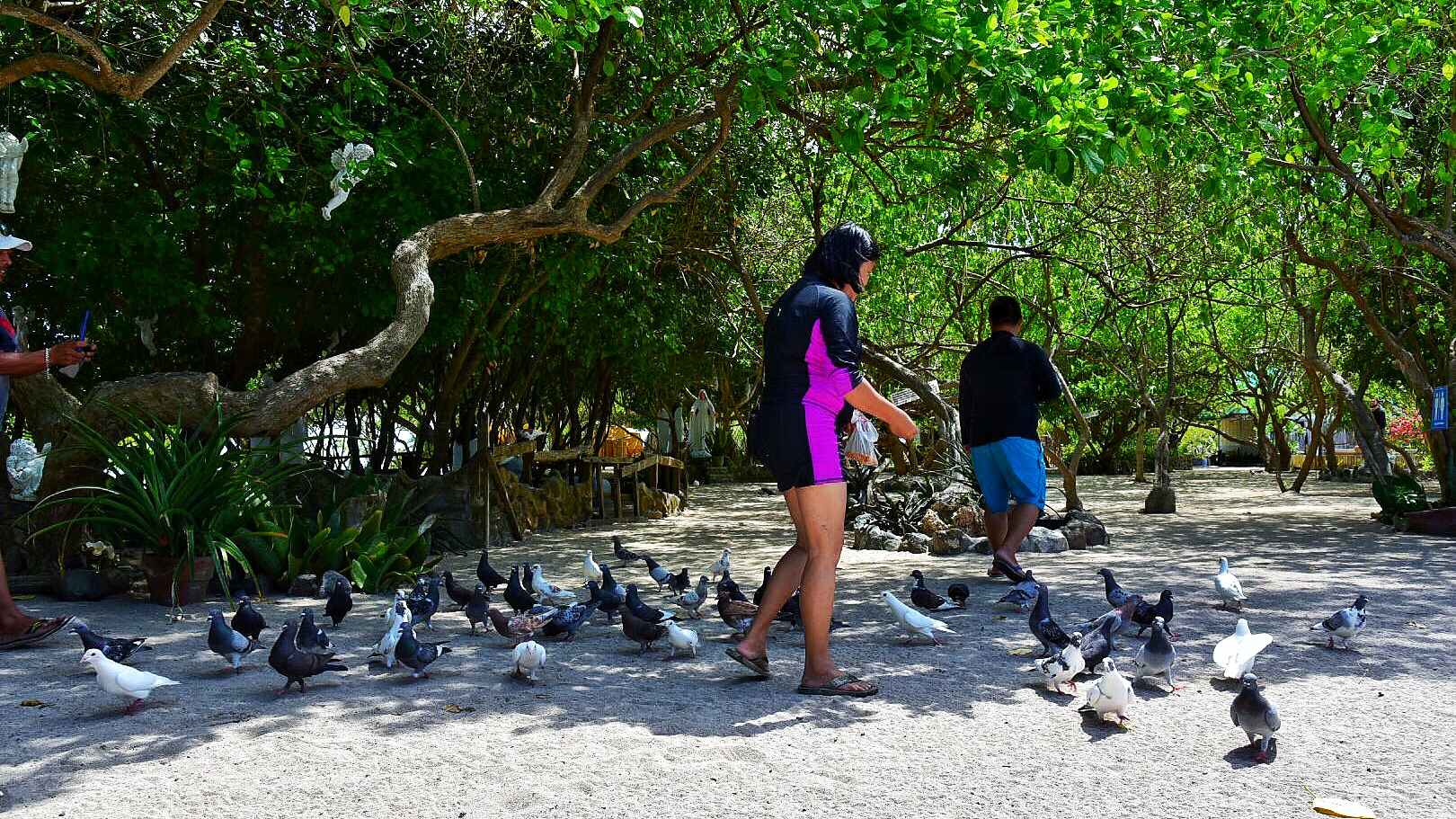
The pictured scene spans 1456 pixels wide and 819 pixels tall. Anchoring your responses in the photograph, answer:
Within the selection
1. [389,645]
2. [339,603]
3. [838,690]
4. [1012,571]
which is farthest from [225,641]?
[1012,571]

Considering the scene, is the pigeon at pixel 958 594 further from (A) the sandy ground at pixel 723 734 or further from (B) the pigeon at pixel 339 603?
(B) the pigeon at pixel 339 603

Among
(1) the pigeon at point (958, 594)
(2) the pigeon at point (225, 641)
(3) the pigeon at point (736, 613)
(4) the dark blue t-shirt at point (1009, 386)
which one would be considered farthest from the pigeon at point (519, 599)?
(4) the dark blue t-shirt at point (1009, 386)

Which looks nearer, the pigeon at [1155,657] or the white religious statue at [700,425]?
the pigeon at [1155,657]

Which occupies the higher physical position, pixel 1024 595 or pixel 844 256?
pixel 844 256

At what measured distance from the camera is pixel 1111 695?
153 inches

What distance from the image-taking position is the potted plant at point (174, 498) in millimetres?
6633

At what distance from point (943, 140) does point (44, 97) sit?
7.45 metres

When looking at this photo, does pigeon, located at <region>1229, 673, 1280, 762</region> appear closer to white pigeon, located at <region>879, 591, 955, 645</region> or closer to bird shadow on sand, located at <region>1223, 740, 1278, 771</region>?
bird shadow on sand, located at <region>1223, 740, 1278, 771</region>

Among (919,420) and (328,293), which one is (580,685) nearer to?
(328,293)

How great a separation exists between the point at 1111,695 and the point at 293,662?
3.23 meters

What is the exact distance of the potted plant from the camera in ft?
21.8

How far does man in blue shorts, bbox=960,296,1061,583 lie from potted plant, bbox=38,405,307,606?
494 cm

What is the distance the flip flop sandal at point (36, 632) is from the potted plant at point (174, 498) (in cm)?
102

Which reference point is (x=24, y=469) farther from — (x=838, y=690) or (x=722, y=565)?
(x=838, y=690)
